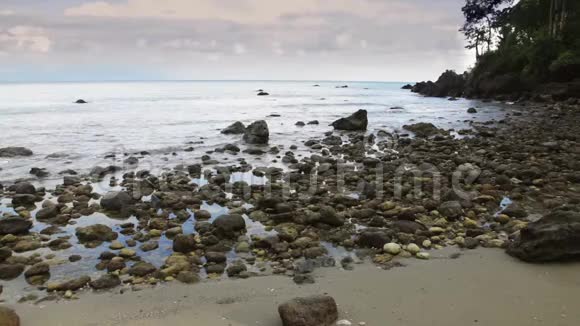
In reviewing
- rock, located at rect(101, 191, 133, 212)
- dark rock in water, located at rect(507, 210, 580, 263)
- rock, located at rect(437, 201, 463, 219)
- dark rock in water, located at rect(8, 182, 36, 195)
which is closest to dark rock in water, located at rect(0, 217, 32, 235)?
rock, located at rect(101, 191, 133, 212)

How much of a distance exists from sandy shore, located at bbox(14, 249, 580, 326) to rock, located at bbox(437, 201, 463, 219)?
1616mm

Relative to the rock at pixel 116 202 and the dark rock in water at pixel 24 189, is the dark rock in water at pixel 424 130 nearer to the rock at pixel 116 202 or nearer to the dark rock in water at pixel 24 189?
the rock at pixel 116 202

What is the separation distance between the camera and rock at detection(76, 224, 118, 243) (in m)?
6.05

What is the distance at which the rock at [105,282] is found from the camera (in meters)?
4.69

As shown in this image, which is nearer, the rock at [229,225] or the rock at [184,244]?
the rock at [184,244]

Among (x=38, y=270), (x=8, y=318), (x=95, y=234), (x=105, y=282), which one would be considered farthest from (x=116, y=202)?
(x=8, y=318)

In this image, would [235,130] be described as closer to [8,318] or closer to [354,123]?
[354,123]

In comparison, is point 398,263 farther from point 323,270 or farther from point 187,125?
point 187,125

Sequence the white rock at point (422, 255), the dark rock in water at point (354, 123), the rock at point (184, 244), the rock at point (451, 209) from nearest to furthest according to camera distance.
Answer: the white rock at point (422, 255)
the rock at point (184, 244)
the rock at point (451, 209)
the dark rock in water at point (354, 123)

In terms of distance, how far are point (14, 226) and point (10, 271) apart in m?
1.54

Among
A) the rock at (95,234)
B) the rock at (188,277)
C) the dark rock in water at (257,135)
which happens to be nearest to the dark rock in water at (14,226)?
the rock at (95,234)

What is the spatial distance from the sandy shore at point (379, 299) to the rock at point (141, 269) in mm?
400

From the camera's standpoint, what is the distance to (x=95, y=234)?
6086 mm

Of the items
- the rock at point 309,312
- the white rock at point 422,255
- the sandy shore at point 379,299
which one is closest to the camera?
the rock at point 309,312
